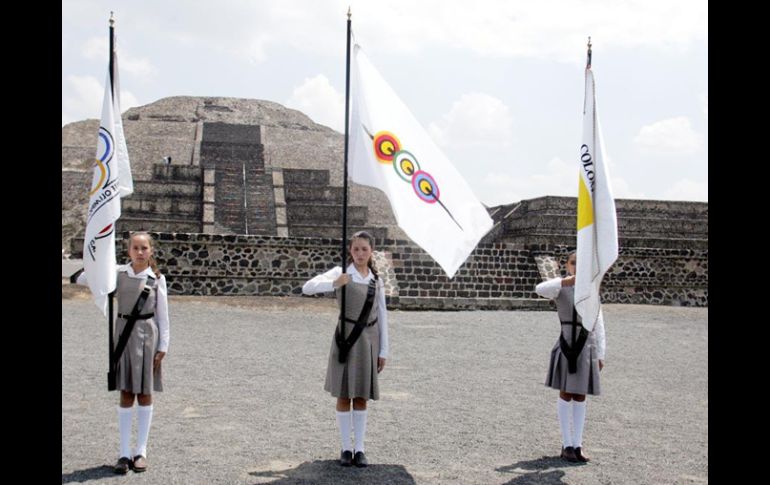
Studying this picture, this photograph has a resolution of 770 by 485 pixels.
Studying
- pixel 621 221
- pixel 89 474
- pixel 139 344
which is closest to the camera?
pixel 89 474

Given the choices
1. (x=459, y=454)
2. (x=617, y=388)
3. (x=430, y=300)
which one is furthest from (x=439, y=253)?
(x=430, y=300)

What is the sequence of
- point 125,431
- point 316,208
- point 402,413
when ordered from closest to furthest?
point 125,431 < point 402,413 < point 316,208

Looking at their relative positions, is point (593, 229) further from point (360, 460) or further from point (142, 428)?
point (142, 428)

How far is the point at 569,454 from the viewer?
15.7 feet

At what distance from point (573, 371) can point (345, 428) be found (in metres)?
1.55

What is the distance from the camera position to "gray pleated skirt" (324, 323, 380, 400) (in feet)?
15.1

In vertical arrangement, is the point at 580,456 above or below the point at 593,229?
below

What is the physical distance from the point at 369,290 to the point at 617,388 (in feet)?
12.7

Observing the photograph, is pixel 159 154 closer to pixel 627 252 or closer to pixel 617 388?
pixel 627 252

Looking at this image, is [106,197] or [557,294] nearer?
[106,197]

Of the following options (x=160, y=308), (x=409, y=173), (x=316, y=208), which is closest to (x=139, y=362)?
(x=160, y=308)

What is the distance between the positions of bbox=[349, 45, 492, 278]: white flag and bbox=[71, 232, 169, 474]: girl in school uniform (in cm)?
146

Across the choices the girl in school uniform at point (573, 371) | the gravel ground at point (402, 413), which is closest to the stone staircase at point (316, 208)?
the gravel ground at point (402, 413)
